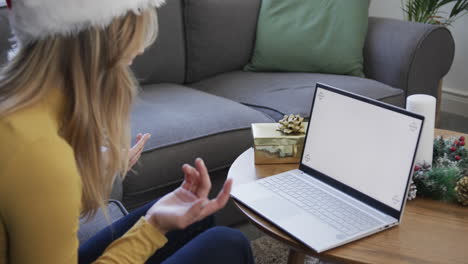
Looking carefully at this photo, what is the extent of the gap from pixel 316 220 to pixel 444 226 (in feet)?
0.84

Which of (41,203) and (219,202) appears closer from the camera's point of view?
(41,203)

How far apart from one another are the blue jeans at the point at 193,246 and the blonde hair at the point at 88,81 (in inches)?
7.4

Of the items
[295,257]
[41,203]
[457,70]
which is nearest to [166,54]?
[295,257]

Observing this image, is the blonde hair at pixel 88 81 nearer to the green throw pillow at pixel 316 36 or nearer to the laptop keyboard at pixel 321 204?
the laptop keyboard at pixel 321 204

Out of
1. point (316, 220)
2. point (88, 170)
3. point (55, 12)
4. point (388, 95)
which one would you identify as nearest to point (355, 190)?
point (316, 220)

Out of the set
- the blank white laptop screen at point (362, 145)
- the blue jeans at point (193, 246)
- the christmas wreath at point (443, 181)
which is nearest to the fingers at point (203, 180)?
the blue jeans at point (193, 246)

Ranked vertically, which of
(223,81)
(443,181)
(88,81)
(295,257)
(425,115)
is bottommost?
(295,257)

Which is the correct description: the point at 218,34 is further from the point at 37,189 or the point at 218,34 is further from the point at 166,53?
the point at 37,189

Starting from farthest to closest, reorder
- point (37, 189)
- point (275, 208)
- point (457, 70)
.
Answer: point (457, 70) → point (275, 208) → point (37, 189)

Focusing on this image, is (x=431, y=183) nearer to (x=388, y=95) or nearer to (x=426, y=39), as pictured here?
(x=388, y=95)

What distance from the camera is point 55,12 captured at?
2.52 ft

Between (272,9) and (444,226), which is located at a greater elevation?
(272,9)

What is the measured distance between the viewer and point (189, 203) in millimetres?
918

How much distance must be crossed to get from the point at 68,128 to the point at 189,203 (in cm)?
24
